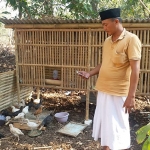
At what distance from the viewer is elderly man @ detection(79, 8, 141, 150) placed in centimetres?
249

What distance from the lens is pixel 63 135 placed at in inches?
169

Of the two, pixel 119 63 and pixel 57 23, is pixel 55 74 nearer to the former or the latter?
pixel 57 23

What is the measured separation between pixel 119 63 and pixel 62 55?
2497 mm

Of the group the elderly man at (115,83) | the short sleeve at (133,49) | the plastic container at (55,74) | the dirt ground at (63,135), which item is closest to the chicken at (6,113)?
the dirt ground at (63,135)

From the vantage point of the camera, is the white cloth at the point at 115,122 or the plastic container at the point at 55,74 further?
the plastic container at the point at 55,74

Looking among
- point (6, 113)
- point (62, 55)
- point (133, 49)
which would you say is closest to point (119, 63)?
point (133, 49)

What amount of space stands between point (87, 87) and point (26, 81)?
5.22ft

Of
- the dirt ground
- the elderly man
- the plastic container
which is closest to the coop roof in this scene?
the plastic container

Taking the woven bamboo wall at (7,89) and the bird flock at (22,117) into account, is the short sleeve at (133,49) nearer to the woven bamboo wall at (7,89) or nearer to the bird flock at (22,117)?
the bird flock at (22,117)

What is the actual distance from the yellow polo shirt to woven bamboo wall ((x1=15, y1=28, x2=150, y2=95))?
1.94m

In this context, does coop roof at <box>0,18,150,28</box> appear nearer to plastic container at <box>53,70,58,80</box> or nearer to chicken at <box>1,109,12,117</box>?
plastic container at <box>53,70,58,80</box>

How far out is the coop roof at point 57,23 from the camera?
424cm

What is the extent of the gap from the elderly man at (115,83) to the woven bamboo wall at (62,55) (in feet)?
6.19

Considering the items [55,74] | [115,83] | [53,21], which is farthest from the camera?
[55,74]
